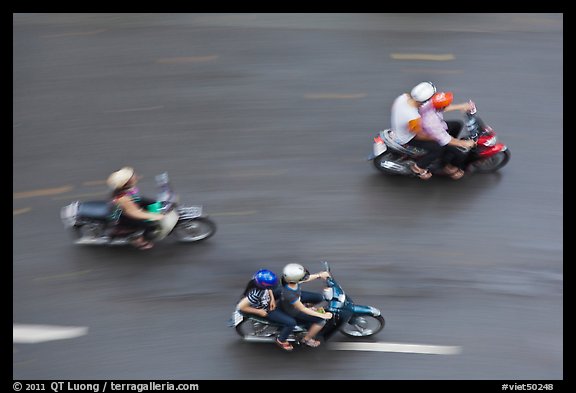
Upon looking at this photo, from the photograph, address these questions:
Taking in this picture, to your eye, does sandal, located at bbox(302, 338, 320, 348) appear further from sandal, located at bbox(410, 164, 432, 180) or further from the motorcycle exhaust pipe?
sandal, located at bbox(410, 164, 432, 180)

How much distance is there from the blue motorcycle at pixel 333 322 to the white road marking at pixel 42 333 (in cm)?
198

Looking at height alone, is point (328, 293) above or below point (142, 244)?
below

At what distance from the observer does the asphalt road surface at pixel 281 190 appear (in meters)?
7.58

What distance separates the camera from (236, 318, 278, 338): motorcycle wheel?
7.43m

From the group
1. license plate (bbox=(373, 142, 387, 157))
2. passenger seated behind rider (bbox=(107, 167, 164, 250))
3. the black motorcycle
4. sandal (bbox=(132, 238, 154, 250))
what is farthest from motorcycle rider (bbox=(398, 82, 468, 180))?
sandal (bbox=(132, 238, 154, 250))

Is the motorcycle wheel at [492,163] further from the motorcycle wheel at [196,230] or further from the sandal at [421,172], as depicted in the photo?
the motorcycle wheel at [196,230]

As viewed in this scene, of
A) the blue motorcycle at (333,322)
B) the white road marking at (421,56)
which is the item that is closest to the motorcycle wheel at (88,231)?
the blue motorcycle at (333,322)

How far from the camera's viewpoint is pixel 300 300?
23.6 ft

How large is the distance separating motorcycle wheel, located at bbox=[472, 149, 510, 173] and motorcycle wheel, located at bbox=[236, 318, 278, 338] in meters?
3.68

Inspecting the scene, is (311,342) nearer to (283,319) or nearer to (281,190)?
(283,319)

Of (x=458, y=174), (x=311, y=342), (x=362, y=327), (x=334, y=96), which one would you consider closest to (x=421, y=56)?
(x=334, y=96)

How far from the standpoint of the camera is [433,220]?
8539 mm

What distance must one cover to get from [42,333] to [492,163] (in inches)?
249
